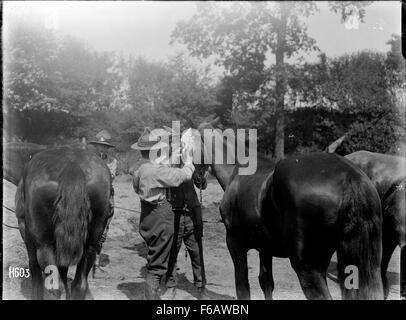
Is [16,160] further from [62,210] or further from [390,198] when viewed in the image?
[390,198]

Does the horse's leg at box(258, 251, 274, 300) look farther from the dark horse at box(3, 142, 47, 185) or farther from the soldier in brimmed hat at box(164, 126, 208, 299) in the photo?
the dark horse at box(3, 142, 47, 185)

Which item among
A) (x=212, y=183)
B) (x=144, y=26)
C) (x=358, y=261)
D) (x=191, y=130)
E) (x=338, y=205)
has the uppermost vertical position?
(x=144, y=26)

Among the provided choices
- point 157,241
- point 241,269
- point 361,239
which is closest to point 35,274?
point 157,241

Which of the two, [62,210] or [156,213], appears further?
[156,213]

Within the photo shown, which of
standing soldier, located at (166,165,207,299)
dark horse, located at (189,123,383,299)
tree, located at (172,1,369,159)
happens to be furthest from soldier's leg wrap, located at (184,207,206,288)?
dark horse, located at (189,123,383,299)

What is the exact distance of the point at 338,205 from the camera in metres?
3.71

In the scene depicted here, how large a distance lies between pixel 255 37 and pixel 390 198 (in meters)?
2.61

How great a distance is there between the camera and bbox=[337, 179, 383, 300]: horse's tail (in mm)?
3717

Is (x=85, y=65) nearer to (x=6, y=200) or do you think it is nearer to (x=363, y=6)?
(x=6, y=200)

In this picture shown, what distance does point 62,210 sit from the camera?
14.4ft

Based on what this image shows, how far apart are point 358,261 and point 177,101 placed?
7.91 metres

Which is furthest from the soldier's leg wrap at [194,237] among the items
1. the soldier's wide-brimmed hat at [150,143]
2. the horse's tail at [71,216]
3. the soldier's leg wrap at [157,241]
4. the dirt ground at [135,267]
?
the horse's tail at [71,216]

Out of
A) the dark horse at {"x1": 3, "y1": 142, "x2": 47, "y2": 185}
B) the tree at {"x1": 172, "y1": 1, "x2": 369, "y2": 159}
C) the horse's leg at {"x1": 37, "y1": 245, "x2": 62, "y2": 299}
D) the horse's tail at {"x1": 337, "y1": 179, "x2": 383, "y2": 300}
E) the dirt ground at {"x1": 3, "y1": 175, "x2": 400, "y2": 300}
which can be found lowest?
the dirt ground at {"x1": 3, "y1": 175, "x2": 400, "y2": 300}

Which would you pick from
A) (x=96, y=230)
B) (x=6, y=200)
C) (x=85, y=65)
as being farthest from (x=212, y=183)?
(x=96, y=230)
